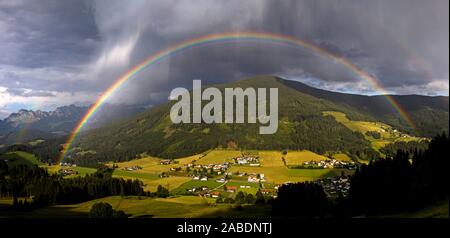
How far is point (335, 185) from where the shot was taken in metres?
136

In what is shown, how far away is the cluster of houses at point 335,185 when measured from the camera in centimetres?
12088

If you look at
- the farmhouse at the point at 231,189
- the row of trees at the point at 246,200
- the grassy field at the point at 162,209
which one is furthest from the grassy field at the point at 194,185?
the row of trees at the point at 246,200

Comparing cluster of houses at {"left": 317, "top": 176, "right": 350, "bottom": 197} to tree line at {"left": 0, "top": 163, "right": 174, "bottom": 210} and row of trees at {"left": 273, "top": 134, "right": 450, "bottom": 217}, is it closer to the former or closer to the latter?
row of trees at {"left": 273, "top": 134, "right": 450, "bottom": 217}

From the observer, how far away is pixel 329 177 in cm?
15862

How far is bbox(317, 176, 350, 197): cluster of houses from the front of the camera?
397 ft

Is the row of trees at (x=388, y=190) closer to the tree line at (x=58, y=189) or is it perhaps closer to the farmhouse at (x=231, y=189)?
the farmhouse at (x=231, y=189)

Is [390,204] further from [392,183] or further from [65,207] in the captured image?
[65,207]

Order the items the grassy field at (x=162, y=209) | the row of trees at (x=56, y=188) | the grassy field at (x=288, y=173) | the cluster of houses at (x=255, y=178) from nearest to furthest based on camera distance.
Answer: the grassy field at (x=162, y=209) < the row of trees at (x=56, y=188) < the grassy field at (x=288, y=173) < the cluster of houses at (x=255, y=178)

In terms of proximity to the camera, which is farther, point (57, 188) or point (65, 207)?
point (57, 188)

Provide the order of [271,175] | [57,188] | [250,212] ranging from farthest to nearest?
[271,175], [57,188], [250,212]

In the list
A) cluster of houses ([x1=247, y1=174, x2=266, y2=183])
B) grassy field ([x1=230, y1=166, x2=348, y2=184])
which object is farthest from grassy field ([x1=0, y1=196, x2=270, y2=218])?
grassy field ([x1=230, y1=166, x2=348, y2=184])

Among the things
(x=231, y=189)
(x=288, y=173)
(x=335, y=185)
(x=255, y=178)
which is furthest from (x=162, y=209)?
(x=288, y=173)
